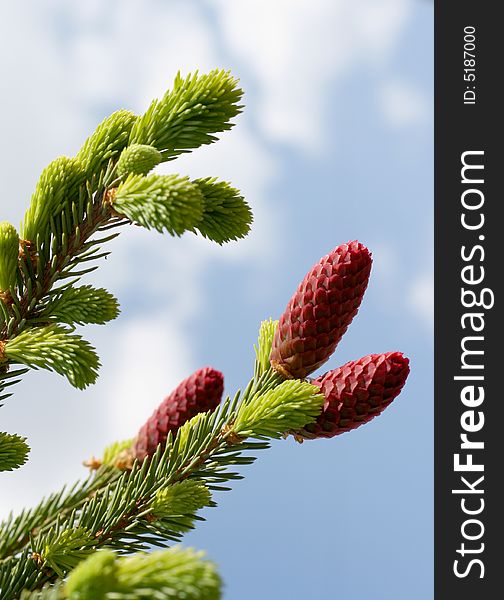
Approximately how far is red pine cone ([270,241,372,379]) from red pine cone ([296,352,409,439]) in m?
0.04

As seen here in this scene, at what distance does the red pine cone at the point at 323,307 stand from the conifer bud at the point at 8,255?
1.13ft

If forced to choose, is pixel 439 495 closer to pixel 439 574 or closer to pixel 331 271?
pixel 439 574

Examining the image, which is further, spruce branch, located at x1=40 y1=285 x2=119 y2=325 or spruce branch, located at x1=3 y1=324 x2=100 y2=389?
spruce branch, located at x1=40 y1=285 x2=119 y2=325

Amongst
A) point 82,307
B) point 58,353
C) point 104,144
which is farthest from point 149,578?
point 104,144

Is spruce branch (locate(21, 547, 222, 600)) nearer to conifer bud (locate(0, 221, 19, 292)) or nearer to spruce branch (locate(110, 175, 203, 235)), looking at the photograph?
spruce branch (locate(110, 175, 203, 235))

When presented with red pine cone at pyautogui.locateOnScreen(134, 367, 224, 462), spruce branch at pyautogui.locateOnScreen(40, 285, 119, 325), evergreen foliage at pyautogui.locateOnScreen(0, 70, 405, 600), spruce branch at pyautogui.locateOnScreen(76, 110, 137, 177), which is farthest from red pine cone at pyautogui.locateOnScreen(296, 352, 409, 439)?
spruce branch at pyautogui.locateOnScreen(76, 110, 137, 177)

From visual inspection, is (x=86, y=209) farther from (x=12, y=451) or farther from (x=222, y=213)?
(x=12, y=451)

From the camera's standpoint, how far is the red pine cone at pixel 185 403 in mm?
1099

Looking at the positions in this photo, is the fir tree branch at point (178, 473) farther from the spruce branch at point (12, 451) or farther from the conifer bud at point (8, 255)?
the conifer bud at point (8, 255)

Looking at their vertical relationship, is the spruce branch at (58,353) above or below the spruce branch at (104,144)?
below

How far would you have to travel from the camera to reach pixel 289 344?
3.19 ft

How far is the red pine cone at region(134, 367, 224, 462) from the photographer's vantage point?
1.10 metres

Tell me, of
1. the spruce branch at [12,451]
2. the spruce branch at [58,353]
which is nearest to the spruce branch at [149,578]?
the spruce branch at [58,353]

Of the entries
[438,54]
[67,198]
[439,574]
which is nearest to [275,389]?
[67,198]
